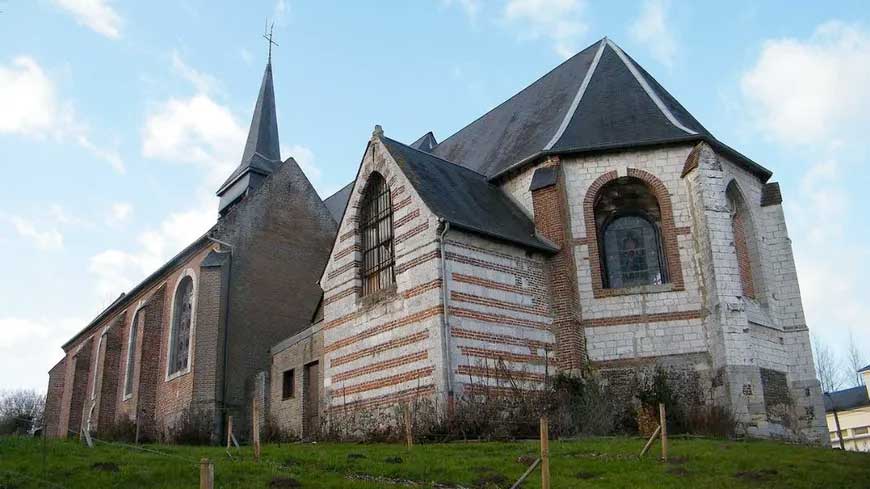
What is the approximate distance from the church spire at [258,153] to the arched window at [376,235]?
42.1ft

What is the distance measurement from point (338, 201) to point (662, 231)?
16.2m

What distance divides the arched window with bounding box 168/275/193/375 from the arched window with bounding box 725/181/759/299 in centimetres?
1626

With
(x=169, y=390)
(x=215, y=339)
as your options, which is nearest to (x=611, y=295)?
(x=215, y=339)

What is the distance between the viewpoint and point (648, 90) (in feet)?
67.9

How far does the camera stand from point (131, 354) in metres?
28.9

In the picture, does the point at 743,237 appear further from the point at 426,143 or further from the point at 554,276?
the point at 426,143

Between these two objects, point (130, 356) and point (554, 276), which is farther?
point (130, 356)

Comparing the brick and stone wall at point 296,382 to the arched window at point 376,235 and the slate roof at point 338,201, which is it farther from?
the slate roof at point 338,201

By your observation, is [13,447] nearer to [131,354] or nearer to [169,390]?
[169,390]

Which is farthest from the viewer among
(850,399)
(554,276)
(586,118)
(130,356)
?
(850,399)

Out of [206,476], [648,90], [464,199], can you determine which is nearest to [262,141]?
[464,199]

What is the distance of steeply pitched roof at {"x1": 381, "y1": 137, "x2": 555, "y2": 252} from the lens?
1741 cm

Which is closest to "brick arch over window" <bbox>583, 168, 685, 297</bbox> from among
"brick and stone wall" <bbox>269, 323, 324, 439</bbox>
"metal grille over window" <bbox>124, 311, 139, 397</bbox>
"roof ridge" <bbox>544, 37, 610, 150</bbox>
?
"roof ridge" <bbox>544, 37, 610, 150</bbox>

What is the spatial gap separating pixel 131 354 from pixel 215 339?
6992mm
